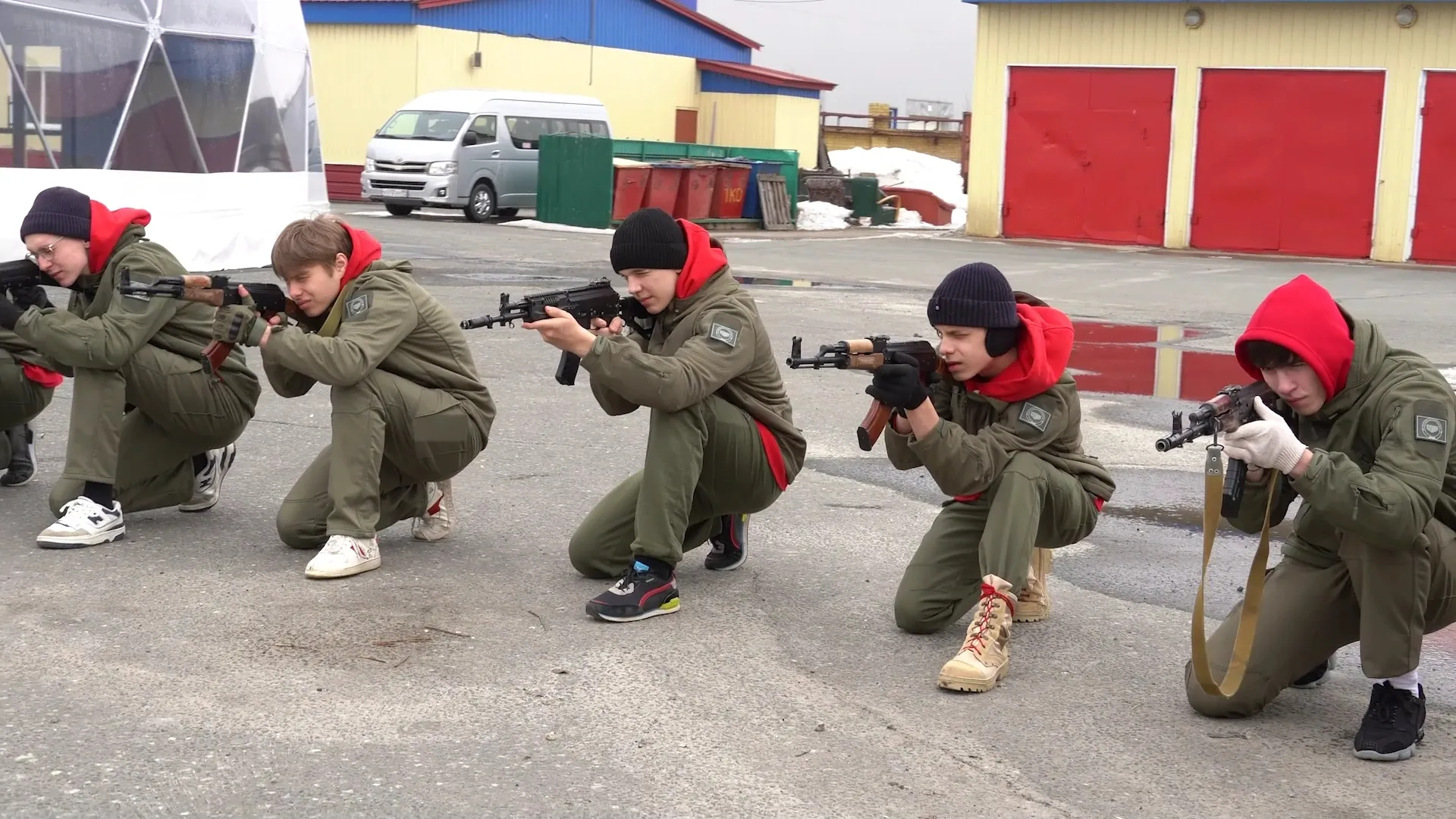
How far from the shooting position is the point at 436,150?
24.8 m

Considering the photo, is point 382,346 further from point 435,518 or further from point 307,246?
point 435,518

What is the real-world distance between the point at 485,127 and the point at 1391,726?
75.3 ft

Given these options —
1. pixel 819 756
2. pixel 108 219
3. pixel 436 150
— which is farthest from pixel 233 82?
pixel 819 756

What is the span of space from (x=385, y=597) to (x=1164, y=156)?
68.1 feet

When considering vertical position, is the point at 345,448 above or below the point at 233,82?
below

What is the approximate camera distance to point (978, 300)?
445 centimetres

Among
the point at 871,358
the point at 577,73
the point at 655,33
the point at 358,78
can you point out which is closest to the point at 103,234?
the point at 871,358

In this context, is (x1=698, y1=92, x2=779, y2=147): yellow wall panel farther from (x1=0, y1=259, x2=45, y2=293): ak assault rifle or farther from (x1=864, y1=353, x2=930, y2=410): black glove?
(x1=864, y1=353, x2=930, y2=410): black glove

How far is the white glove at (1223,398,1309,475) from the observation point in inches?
142

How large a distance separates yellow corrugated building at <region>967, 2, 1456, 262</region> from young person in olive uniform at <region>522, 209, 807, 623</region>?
64.5ft

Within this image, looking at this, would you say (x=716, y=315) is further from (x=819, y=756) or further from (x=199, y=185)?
(x=199, y=185)

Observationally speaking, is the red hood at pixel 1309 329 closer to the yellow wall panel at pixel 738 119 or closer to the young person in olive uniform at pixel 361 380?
the young person in olive uniform at pixel 361 380

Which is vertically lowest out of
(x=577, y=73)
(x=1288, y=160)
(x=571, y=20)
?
(x=1288, y=160)

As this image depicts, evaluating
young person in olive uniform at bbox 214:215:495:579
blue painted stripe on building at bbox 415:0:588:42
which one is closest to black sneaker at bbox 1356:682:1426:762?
young person in olive uniform at bbox 214:215:495:579
